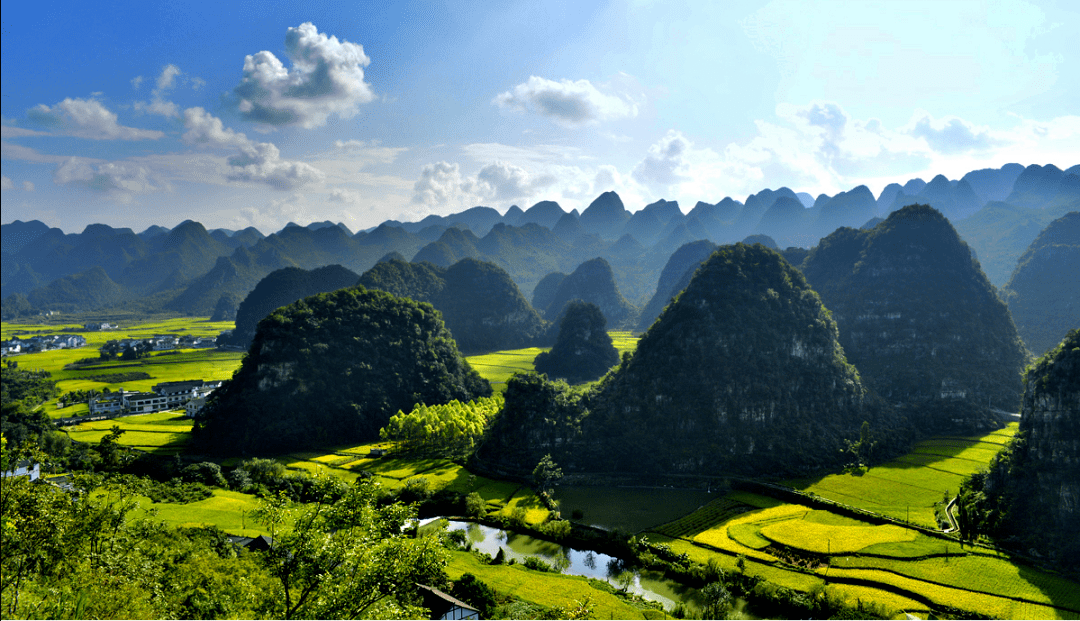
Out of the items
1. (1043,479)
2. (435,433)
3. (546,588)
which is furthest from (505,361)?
(1043,479)

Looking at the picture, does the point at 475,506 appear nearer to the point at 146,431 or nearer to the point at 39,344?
the point at 146,431

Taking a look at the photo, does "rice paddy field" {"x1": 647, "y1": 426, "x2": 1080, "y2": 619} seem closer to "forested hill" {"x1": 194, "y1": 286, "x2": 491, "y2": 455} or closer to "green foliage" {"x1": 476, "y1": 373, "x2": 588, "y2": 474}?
"green foliage" {"x1": 476, "y1": 373, "x2": 588, "y2": 474}

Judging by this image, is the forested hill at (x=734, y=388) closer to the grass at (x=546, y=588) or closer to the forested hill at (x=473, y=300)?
the grass at (x=546, y=588)

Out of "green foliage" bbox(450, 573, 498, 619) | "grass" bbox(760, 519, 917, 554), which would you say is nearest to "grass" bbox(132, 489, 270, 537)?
"green foliage" bbox(450, 573, 498, 619)

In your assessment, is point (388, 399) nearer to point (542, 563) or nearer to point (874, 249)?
point (542, 563)

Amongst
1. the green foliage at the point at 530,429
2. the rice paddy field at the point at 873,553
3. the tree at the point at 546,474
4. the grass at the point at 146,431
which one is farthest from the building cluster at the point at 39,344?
the rice paddy field at the point at 873,553
